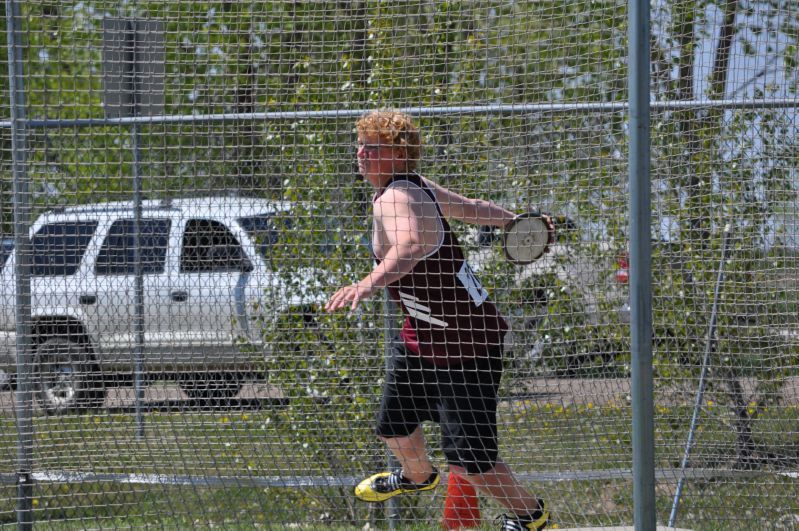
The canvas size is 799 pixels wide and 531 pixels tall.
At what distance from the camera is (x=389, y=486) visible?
166 inches

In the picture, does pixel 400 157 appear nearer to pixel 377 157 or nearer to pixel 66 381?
pixel 377 157

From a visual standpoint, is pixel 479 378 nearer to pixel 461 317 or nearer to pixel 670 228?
pixel 461 317

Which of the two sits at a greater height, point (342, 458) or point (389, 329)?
point (389, 329)

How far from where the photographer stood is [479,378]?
3.91 m

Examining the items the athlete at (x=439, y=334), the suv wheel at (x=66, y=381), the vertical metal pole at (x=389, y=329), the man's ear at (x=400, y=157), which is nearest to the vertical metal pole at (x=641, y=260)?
the athlete at (x=439, y=334)

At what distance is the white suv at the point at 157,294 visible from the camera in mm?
4617

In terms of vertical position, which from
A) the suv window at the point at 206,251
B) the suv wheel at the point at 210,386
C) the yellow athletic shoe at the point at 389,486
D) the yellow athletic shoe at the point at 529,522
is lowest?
the yellow athletic shoe at the point at 529,522

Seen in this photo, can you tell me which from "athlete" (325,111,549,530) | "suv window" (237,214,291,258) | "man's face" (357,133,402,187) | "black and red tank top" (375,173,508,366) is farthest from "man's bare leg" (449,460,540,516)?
"suv window" (237,214,291,258)

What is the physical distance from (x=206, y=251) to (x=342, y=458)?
1.32 metres

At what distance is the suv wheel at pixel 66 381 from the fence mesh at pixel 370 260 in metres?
0.02

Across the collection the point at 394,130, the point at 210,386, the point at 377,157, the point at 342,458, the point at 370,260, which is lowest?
the point at 342,458

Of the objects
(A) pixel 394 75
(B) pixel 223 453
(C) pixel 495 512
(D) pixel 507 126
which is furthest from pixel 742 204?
(B) pixel 223 453

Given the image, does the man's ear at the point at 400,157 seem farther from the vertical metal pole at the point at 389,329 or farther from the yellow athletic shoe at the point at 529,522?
the yellow athletic shoe at the point at 529,522

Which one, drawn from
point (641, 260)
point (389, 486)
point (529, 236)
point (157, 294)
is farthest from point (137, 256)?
point (641, 260)
